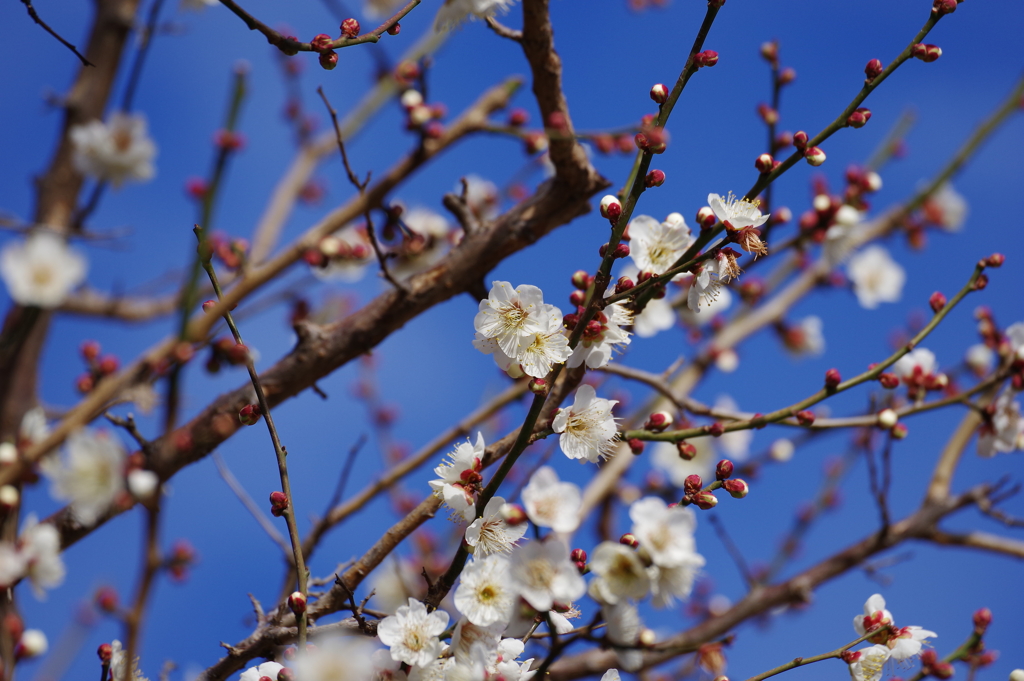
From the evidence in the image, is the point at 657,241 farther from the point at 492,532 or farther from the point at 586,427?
the point at 492,532

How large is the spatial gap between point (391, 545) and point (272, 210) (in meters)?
3.45

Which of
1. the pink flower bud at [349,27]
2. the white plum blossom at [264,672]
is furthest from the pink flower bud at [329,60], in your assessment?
the white plum blossom at [264,672]

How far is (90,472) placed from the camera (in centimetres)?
95

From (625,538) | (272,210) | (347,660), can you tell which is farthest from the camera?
(272,210)

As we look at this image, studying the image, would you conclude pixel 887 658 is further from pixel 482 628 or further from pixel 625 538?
pixel 482 628

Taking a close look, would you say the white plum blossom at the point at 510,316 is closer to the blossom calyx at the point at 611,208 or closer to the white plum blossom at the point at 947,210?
the blossom calyx at the point at 611,208

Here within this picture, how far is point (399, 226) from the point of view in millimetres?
2262

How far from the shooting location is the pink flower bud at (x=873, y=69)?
1365 mm

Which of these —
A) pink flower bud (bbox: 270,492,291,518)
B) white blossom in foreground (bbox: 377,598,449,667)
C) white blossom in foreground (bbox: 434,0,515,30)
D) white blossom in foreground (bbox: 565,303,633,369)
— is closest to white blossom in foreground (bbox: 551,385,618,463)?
white blossom in foreground (bbox: 565,303,633,369)

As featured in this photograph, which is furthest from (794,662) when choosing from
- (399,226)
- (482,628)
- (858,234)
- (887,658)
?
(858,234)

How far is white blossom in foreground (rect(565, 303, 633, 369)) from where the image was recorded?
52.2 inches

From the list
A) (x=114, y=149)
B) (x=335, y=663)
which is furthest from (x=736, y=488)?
(x=114, y=149)

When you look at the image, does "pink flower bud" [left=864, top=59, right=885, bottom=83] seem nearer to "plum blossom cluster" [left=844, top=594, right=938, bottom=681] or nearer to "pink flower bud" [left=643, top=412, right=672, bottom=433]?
"pink flower bud" [left=643, top=412, right=672, bottom=433]

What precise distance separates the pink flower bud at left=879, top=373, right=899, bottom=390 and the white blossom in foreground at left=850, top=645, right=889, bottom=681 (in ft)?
2.01
